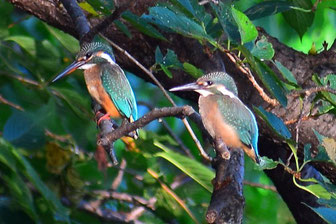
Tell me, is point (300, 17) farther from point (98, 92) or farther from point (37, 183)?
point (37, 183)

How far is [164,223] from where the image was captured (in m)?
3.74

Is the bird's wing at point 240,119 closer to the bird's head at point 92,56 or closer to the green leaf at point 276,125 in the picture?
the green leaf at point 276,125

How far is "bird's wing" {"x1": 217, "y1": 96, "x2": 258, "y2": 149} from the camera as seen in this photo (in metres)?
2.52

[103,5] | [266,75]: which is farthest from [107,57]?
[266,75]

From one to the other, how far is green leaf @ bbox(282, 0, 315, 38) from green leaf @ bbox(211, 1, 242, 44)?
697 mm

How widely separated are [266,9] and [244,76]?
0.27 metres

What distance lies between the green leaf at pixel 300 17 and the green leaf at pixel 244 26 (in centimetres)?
81

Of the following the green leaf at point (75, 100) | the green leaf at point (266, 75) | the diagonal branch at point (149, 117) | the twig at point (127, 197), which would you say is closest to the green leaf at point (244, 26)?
the green leaf at point (266, 75)

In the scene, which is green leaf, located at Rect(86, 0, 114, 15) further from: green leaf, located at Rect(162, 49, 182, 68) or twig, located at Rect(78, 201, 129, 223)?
Result: twig, located at Rect(78, 201, 129, 223)

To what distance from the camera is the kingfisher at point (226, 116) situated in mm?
2504

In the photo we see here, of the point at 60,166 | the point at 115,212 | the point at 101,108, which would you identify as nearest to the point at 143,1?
the point at 101,108

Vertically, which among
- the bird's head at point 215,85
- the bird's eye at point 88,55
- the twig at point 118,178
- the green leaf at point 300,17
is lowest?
the bird's head at point 215,85

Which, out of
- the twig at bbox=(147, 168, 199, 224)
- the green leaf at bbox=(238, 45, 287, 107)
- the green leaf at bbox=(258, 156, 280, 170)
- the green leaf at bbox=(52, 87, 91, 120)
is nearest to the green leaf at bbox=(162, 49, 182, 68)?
the green leaf at bbox=(238, 45, 287, 107)

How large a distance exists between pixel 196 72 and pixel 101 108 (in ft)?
1.34
